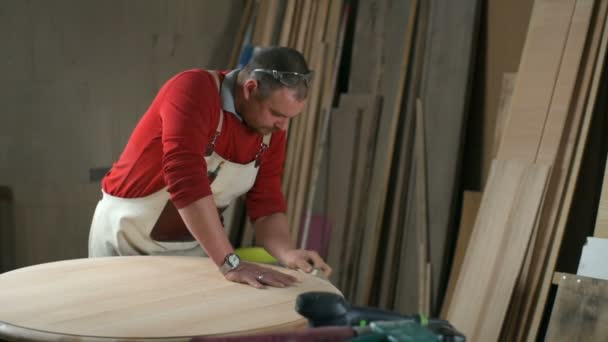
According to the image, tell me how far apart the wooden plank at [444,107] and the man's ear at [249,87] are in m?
1.55

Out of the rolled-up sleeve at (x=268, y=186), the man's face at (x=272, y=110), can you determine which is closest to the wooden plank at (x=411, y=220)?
the rolled-up sleeve at (x=268, y=186)

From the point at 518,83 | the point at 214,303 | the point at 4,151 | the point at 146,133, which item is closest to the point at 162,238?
the point at 146,133

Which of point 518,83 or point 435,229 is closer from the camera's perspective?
point 518,83

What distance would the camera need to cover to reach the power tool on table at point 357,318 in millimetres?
958

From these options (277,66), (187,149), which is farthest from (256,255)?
(277,66)

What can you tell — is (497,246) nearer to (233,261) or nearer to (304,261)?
(304,261)

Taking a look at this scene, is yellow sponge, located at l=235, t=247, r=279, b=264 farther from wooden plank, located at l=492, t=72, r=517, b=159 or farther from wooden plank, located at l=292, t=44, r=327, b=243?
wooden plank, located at l=292, t=44, r=327, b=243

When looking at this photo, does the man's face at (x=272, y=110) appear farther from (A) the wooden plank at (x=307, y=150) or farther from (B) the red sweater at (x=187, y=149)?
(A) the wooden plank at (x=307, y=150)

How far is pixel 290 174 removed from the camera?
13.1 ft

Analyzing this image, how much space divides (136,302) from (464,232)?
75.5 inches

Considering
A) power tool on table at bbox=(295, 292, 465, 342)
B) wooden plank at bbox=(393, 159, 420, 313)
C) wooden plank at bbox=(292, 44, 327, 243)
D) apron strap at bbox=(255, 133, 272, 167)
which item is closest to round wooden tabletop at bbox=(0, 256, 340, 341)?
apron strap at bbox=(255, 133, 272, 167)

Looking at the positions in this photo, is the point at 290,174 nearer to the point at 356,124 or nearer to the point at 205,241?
the point at 356,124

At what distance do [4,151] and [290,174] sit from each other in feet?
5.43

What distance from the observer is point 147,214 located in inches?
88.7
